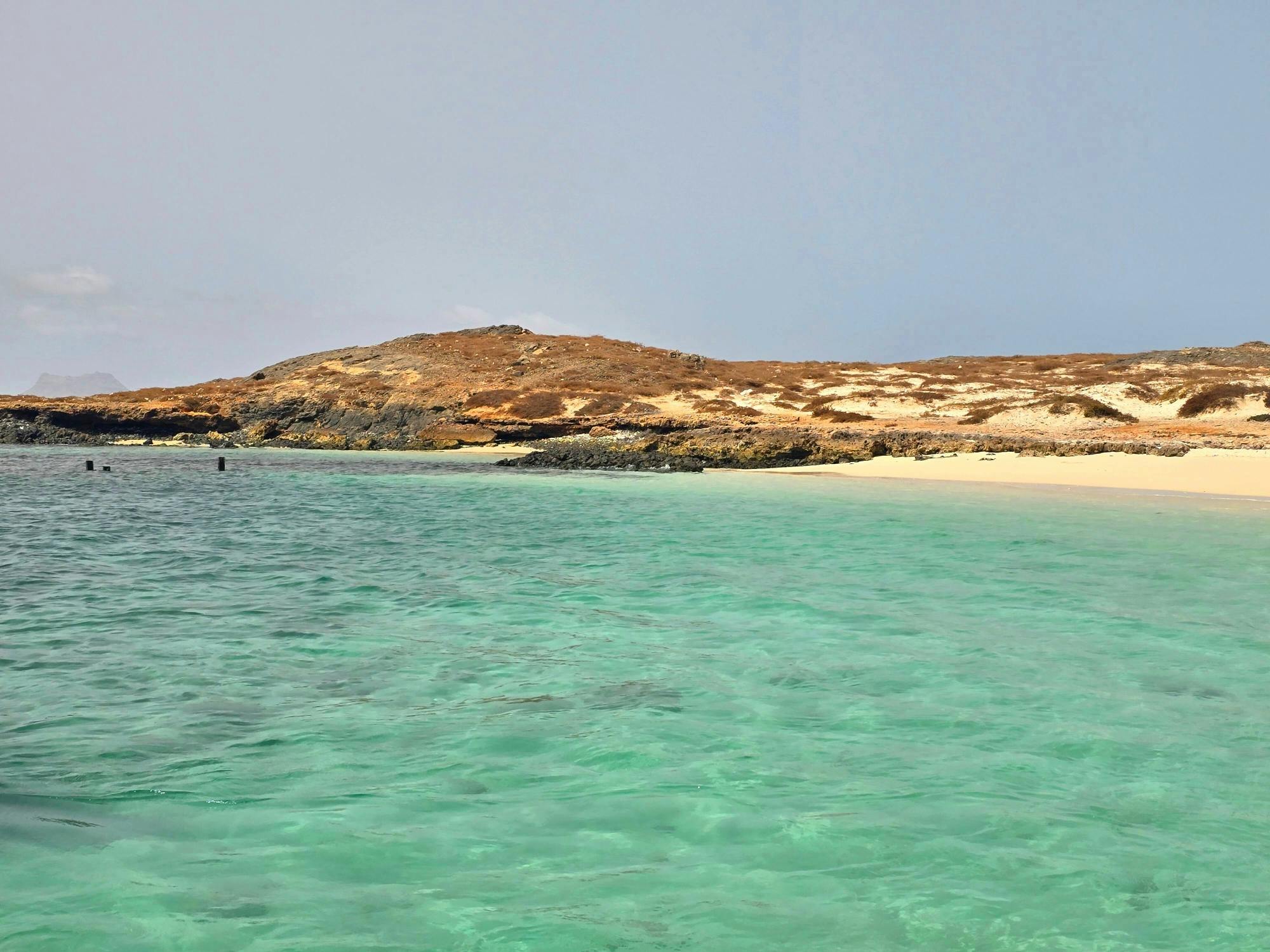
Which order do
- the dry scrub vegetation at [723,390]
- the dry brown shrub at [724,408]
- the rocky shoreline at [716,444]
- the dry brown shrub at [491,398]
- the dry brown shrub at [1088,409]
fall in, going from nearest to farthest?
the rocky shoreline at [716,444]
the dry brown shrub at [1088,409]
the dry scrub vegetation at [723,390]
the dry brown shrub at [724,408]
the dry brown shrub at [491,398]

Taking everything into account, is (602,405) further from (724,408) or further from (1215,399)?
(1215,399)

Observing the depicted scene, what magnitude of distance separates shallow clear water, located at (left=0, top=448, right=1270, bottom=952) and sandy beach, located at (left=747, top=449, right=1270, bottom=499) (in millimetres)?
15029

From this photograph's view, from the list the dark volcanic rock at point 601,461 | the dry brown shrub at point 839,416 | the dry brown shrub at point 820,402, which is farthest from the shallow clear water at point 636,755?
the dry brown shrub at point 820,402

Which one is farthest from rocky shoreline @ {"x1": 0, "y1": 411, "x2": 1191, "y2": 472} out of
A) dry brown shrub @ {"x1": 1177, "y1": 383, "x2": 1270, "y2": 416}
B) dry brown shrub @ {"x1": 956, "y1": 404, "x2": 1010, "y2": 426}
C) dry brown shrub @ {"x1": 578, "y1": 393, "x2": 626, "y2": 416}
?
dry brown shrub @ {"x1": 1177, "y1": 383, "x2": 1270, "y2": 416}

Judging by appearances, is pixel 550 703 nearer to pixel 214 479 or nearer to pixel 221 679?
pixel 221 679

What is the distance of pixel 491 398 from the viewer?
65250 mm

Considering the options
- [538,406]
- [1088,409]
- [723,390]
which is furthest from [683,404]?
[1088,409]

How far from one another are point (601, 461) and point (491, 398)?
2564 centimetres

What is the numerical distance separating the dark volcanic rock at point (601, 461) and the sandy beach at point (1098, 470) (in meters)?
4.35

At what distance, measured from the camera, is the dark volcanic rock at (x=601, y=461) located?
3959cm

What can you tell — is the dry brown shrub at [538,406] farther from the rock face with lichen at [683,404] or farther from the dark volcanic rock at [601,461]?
the dark volcanic rock at [601,461]

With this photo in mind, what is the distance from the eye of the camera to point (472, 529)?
61.7 ft

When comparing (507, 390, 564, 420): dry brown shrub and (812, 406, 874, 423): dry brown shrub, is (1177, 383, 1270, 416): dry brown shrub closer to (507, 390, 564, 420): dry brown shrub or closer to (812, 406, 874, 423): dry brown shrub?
(812, 406, 874, 423): dry brown shrub

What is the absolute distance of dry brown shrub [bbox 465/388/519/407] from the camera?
64188 mm
